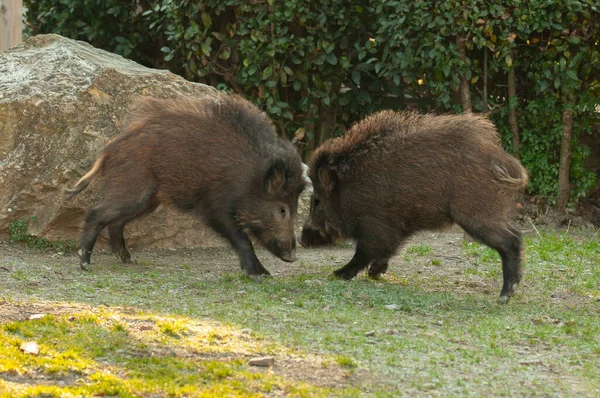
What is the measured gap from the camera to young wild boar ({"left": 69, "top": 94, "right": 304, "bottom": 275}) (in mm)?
7449

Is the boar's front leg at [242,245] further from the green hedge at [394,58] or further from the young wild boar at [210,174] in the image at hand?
the green hedge at [394,58]

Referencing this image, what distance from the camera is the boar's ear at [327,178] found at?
24.7ft

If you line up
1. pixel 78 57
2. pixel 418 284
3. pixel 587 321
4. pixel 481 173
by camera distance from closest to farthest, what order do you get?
pixel 587 321, pixel 481 173, pixel 418 284, pixel 78 57

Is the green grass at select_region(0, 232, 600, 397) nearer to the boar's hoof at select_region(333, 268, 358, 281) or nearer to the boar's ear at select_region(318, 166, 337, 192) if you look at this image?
the boar's hoof at select_region(333, 268, 358, 281)

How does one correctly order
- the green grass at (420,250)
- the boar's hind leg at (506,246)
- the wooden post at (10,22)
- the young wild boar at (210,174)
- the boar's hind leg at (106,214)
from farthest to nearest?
the wooden post at (10,22)
the green grass at (420,250)
the boar's hind leg at (106,214)
the young wild boar at (210,174)
the boar's hind leg at (506,246)

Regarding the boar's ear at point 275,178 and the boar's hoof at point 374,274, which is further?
the boar's hoof at point 374,274

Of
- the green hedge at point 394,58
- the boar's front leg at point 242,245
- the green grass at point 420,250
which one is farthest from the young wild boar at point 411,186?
the green hedge at point 394,58

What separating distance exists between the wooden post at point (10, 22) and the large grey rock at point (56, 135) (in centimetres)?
172

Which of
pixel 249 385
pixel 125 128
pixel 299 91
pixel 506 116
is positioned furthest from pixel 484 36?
pixel 249 385

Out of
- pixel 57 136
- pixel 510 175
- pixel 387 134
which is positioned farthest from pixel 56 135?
pixel 510 175

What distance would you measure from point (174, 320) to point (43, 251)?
321 cm

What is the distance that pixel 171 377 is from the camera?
4566mm

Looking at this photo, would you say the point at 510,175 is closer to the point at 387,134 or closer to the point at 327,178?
the point at 387,134

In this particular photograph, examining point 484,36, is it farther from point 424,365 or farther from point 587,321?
point 424,365
